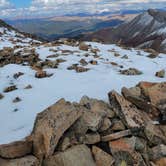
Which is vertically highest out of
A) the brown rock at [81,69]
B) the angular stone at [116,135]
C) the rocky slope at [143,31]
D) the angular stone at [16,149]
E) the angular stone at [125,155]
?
the angular stone at [16,149]

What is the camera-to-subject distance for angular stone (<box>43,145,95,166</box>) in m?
9.39

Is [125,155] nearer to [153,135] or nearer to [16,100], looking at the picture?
[153,135]

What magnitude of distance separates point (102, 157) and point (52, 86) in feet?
24.8

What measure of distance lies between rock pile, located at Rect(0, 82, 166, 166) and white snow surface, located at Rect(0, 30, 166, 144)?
1.37m

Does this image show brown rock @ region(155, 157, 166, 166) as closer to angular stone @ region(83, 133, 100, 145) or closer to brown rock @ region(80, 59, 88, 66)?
angular stone @ region(83, 133, 100, 145)

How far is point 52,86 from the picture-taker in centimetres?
1680

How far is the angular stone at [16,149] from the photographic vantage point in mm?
9234

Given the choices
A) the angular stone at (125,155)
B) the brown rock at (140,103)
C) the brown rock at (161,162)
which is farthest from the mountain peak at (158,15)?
the angular stone at (125,155)

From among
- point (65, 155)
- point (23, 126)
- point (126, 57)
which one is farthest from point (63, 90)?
point (126, 57)

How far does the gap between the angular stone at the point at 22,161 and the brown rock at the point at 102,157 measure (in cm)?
185

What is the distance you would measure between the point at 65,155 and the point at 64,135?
30.5 inches

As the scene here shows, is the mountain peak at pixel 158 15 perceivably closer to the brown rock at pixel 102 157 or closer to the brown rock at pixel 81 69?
the brown rock at pixel 81 69

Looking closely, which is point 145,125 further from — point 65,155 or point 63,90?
point 63,90

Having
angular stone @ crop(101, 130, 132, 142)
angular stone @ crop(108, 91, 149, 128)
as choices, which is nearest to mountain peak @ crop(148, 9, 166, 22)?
angular stone @ crop(108, 91, 149, 128)
